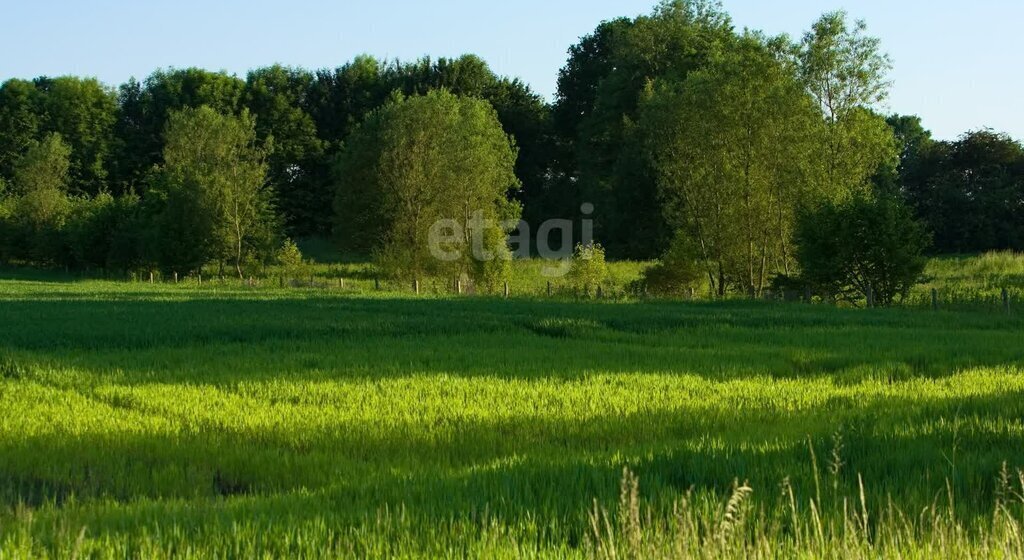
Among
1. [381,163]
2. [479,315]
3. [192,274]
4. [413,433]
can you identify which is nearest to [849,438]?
[413,433]

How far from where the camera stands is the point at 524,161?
84.4 metres

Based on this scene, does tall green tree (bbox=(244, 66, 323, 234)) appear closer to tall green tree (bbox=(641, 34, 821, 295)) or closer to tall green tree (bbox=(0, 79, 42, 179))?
tall green tree (bbox=(0, 79, 42, 179))

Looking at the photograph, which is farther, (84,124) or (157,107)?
(157,107)

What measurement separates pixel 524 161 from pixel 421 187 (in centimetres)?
3047

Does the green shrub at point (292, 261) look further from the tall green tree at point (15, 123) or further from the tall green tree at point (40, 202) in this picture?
the tall green tree at point (15, 123)

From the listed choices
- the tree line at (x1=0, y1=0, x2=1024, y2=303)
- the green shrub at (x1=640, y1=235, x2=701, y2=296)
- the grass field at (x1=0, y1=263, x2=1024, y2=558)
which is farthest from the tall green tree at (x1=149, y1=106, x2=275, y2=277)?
the grass field at (x1=0, y1=263, x2=1024, y2=558)

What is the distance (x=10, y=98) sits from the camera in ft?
300

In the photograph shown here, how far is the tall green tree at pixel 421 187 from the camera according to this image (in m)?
51.7

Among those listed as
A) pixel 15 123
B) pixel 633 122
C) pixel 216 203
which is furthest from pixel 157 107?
pixel 633 122

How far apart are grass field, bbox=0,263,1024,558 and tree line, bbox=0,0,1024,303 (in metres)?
20.1

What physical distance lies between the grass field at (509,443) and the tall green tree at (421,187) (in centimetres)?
2917

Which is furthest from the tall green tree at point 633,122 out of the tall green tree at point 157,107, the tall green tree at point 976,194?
the tall green tree at point 157,107

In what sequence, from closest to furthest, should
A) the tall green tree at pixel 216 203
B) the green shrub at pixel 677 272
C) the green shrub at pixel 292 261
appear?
1. the green shrub at pixel 677 272
2. the green shrub at pixel 292 261
3. the tall green tree at pixel 216 203

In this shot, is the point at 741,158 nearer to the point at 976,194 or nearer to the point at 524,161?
the point at 976,194
